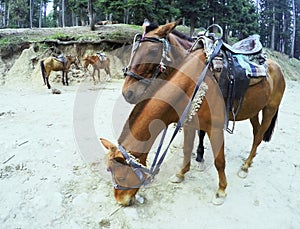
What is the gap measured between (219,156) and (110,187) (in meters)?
1.33

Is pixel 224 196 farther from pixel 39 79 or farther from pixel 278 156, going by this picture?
pixel 39 79

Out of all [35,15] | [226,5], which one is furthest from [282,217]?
[35,15]

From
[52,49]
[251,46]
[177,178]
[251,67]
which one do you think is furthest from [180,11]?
[177,178]

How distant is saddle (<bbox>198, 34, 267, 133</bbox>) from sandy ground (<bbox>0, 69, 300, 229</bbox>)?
923 mm

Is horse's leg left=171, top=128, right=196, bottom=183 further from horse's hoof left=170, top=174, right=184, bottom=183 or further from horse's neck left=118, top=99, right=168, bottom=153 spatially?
horse's neck left=118, top=99, right=168, bottom=153

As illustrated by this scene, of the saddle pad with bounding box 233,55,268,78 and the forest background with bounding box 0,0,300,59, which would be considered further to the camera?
the forest background with bounding box 0,0,300,59

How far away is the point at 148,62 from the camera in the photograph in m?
2.31

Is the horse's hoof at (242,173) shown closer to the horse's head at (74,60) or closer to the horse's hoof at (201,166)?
the horse's hoof at (201,166)

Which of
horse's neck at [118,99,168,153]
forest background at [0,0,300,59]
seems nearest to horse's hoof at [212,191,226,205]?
horse's neck at [118,99,168,153]

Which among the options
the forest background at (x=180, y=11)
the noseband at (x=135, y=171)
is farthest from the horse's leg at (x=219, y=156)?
the forest background at (x=180, y=11)

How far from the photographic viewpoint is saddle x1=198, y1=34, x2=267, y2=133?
2479 millimetres

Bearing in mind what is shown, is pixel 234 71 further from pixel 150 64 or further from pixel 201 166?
pixel 201 166

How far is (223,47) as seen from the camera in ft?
8.71

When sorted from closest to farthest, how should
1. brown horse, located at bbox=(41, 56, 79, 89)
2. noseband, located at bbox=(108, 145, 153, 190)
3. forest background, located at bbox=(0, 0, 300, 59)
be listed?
noseband, located at bbox=(108, 145, 153, 190) → brown horse, located at bbox=(41, 56, 79, 89) → forest background, located at bbox=(0, 0, 300, 59)
